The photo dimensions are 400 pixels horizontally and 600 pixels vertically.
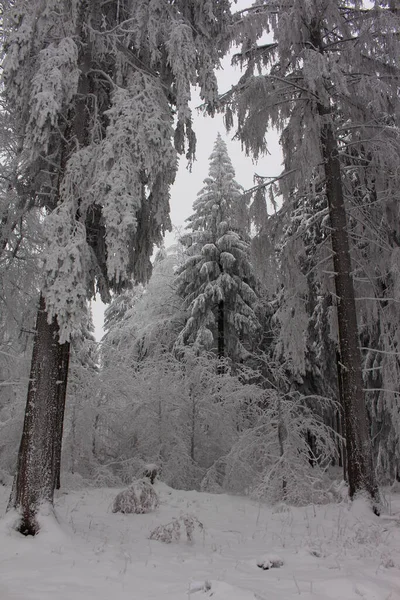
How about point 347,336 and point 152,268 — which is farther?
point 152,268

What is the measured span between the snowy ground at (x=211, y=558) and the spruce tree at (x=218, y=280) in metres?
8.52

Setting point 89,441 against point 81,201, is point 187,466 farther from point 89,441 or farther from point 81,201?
point 81,201

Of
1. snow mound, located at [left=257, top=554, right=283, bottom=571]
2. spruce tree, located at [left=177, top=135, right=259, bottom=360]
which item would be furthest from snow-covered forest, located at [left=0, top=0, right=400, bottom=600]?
spruce tree, located at [left=177, top=135, right=259, bottom=360]

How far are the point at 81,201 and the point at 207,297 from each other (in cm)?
958

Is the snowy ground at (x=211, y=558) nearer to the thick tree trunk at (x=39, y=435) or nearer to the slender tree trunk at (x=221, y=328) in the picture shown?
the thick tree trunk at (x=39, y=435)

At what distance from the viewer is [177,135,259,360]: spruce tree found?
51.5 ft

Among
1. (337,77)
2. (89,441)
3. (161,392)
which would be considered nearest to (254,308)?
(161,392)

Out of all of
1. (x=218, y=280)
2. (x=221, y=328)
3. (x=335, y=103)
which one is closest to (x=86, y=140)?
(x=335, y=103)

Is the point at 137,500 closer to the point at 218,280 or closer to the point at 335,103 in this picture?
the point at 335,103

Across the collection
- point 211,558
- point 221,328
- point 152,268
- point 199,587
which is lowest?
point 211,558

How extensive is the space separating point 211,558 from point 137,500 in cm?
269

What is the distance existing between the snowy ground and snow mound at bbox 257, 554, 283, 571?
3cm

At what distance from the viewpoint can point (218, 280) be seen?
15.8 m

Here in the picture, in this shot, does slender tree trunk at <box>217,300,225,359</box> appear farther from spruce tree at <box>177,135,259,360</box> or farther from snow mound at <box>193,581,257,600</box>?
snow mound at <box>193,581,257,600</box>
